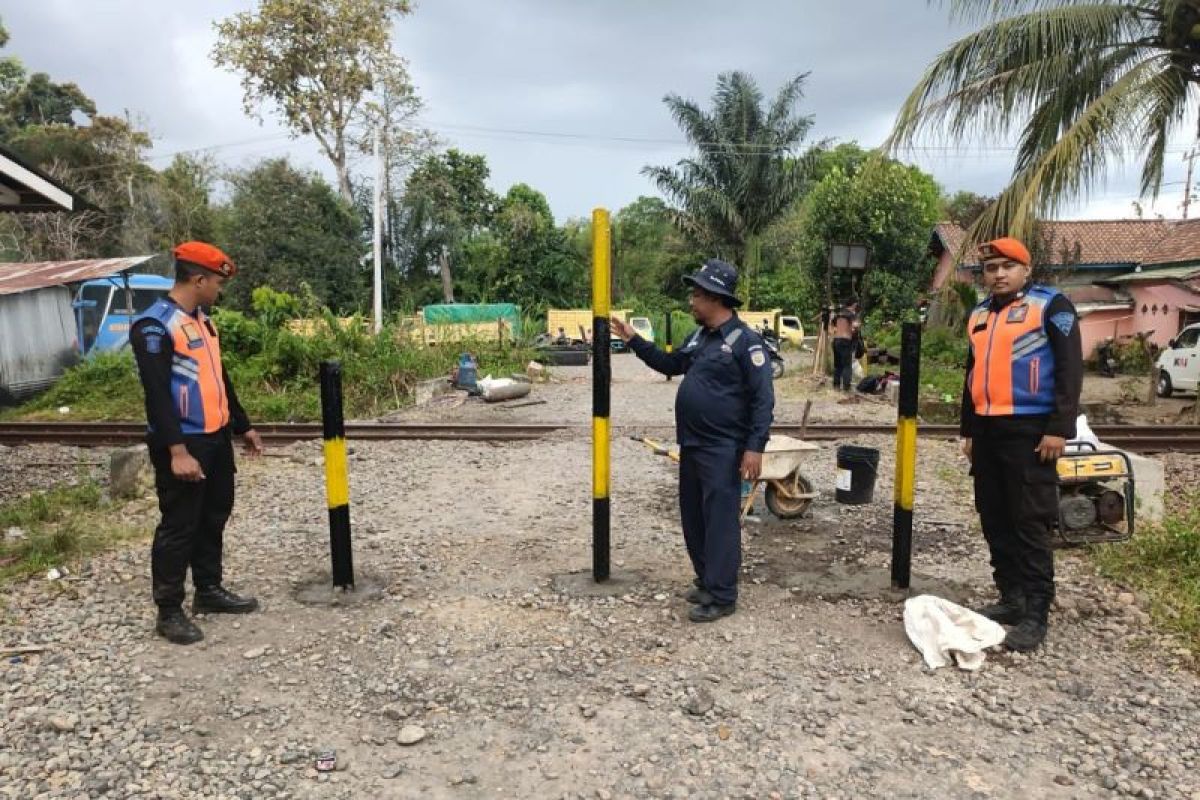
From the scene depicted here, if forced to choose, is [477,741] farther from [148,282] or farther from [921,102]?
[148,282]

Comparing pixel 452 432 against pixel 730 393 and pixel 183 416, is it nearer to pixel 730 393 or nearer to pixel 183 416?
pixel 183 416

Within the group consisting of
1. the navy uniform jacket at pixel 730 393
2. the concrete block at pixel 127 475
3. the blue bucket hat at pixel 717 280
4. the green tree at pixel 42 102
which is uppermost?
the green tree at pixel 42 102

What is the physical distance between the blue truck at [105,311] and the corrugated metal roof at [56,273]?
19.0 inches

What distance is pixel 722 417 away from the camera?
4.09 m

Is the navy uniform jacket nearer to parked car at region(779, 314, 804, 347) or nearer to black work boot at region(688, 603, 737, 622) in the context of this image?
black work boot at region(688, 603, 737, 622)

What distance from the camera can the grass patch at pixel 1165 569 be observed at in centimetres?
411

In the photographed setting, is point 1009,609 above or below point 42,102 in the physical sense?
below

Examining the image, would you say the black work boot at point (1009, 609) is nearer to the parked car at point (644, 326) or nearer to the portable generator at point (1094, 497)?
the portable generator at point (1094, 497)

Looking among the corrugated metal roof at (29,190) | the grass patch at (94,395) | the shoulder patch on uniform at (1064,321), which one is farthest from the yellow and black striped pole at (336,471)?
the grass patch at (94,395)

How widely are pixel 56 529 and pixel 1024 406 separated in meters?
6.46

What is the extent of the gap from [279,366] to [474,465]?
700cm

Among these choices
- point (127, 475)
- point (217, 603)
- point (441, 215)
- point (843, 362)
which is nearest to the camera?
point (217, 603)

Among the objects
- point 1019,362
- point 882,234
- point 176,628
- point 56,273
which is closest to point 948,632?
point 1019,362

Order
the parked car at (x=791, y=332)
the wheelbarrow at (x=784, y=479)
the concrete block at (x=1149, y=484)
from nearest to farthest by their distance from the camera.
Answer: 1. the wheelbarrow at (x=784, y=479)
2. the concrete block at (x=1149, y=484)
3. the parked car at (x=791, y=332)
